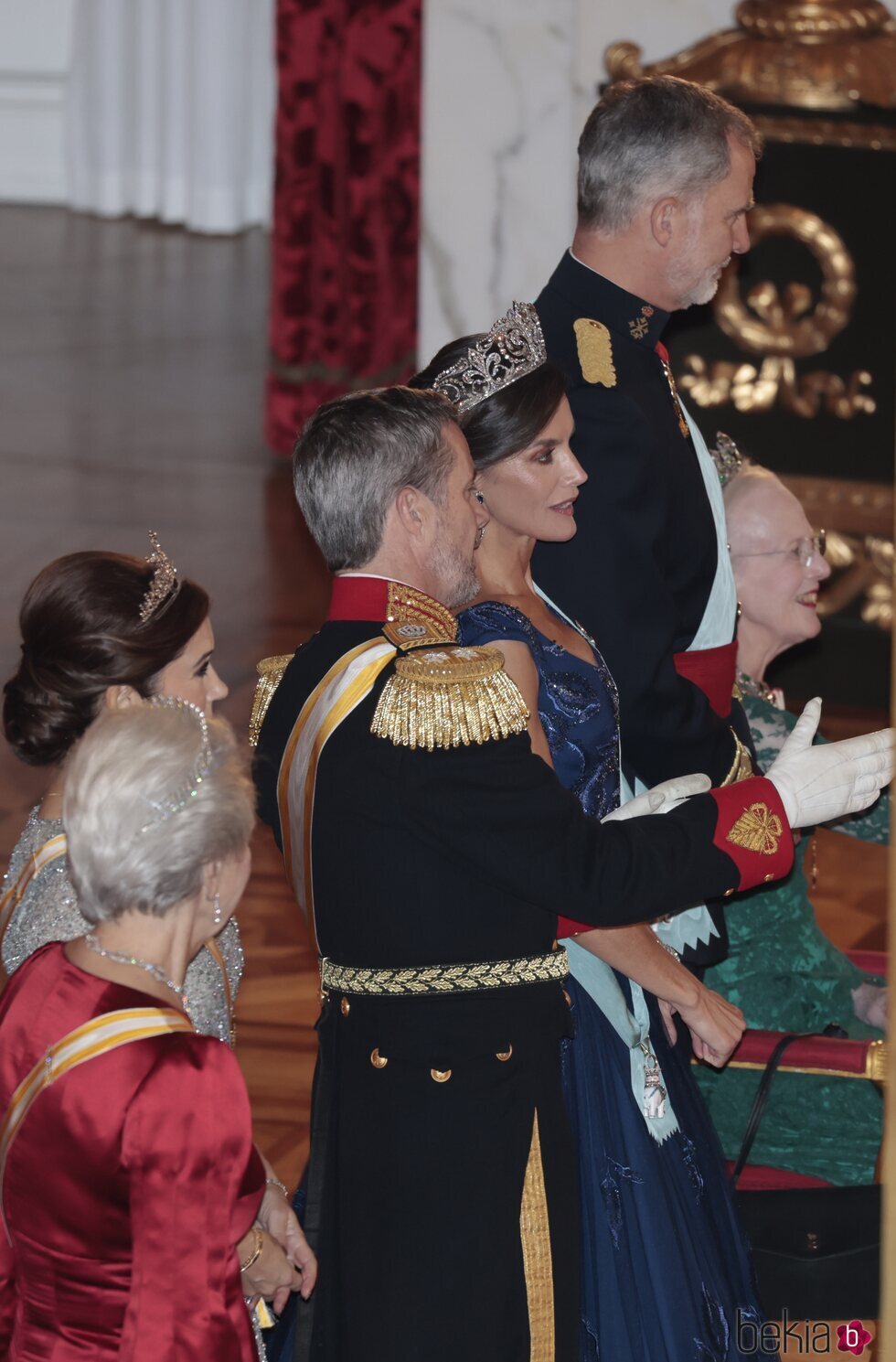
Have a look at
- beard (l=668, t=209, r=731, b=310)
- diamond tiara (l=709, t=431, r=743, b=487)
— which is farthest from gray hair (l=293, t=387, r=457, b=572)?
diamond tiara (l=709, t=431, r=743, b=487)

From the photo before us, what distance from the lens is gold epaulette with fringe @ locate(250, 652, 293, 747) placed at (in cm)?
220

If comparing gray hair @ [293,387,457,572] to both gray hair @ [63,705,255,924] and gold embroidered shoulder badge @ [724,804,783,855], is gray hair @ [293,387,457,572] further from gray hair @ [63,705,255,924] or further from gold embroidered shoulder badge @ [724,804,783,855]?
gold embroidered shoulder badge @ [724,804,783,855]

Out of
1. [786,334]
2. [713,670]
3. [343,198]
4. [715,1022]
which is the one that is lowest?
[343,198]

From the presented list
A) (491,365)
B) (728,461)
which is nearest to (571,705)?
(491,365)

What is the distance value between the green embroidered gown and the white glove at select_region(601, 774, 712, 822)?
638 mm

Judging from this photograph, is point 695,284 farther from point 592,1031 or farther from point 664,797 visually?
point 592,1031

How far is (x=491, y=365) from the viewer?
2.31m

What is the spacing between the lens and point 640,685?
2564 mm

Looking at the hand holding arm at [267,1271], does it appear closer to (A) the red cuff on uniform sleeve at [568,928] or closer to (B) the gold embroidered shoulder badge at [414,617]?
(A) the red cuff on uniform sleeve at [568,928]

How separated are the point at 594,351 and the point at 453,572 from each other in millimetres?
723

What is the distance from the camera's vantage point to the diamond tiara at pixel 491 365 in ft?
7.57

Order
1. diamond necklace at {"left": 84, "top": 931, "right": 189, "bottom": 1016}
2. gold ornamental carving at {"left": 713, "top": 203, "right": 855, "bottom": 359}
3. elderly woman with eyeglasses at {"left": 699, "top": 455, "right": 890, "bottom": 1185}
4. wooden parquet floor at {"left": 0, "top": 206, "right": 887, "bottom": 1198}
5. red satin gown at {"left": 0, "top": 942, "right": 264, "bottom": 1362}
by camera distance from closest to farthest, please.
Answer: red satin gown at {"left": 0, "top": 942, "right": 264, "bottom": 1362}, diamond necklace at {"left": 84, "top": 931, "right": 189, "bottom": 1016}, elderly woman with eyeglasses at {"left": 699, "top": 455, "right": 890, "bottom": 1185}, wooden parquet floor at {"left": 0, "top": 206, "right": 887, "bottom": 1198}, gold ornamental carving at {"left": 713, "top": 203, "right": 855, "bottom": 359}

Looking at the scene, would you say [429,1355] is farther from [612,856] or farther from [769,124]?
[769,124]

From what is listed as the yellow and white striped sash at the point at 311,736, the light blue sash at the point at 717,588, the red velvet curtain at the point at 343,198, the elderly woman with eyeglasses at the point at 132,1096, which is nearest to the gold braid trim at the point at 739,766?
the light blue sash at the point at 717,588
